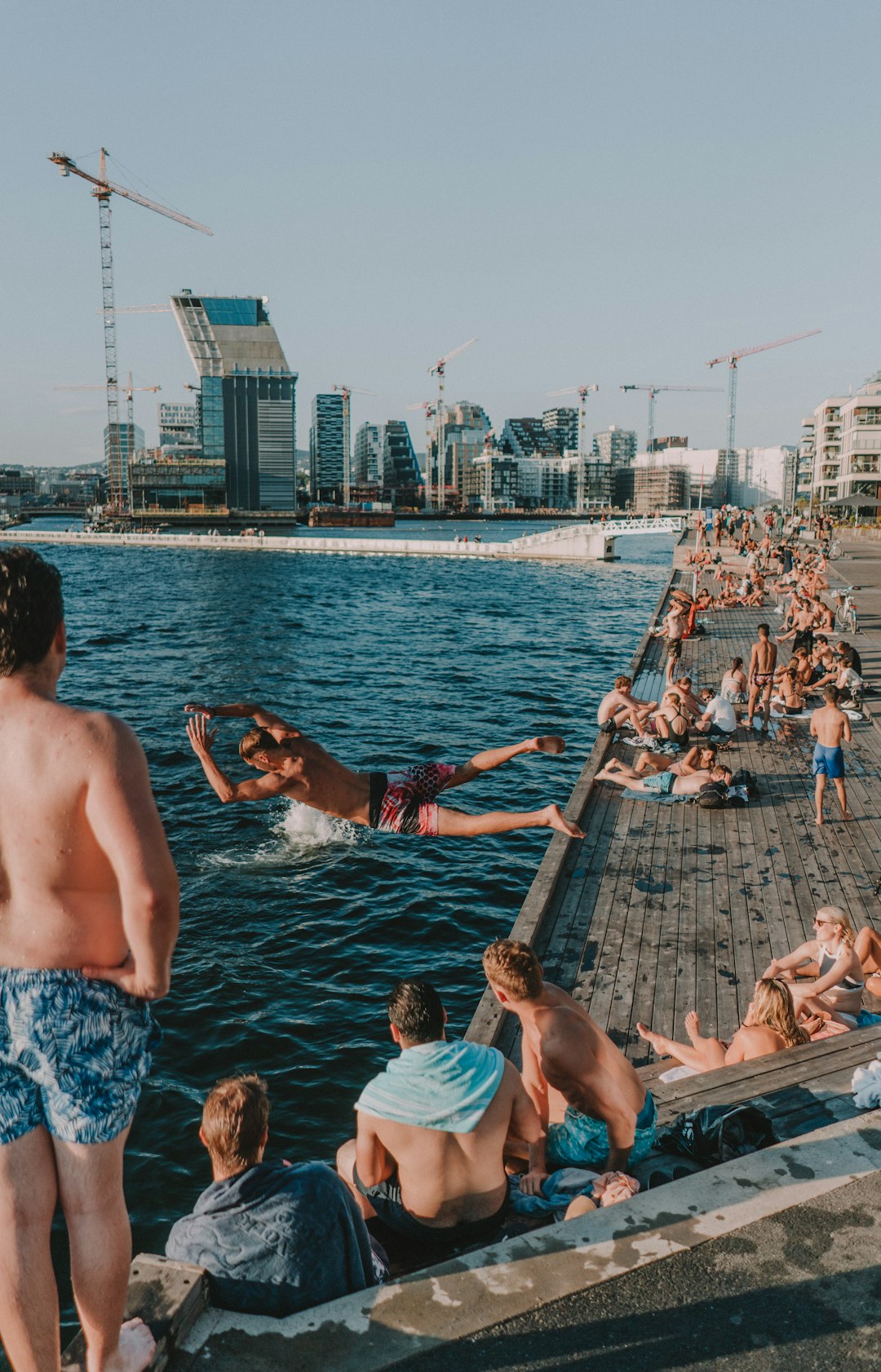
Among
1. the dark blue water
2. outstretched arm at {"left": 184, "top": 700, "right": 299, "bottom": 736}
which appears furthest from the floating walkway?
outstretched arm at {"left": 184, "top": 700, "right": 299, "bottom": 736}

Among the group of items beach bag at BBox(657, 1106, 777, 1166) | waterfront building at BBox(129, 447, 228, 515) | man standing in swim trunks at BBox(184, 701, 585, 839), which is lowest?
beach bag at BBox(657, 1106, 777, 1166)

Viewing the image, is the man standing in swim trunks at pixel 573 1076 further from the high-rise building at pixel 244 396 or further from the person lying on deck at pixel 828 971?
the high-rise building at pixel 244 396

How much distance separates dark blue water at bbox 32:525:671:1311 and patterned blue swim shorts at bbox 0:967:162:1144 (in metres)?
5.11

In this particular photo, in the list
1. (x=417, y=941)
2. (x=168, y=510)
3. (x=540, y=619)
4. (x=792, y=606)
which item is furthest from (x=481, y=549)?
(x=168, y=510)

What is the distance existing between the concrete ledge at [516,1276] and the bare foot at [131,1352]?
17 centimetres

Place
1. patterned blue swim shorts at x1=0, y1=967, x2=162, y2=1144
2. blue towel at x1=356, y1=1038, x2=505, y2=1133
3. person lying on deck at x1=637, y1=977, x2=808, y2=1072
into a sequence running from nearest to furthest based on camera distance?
patterned blue swim shorts at x1=0, y1=967, x2=162, y2=1144, blue towel at x1=356, y1=1038, x2=505, y2=1133, person lying on deck at x1=637, y1=977, x2=808, y2=1072

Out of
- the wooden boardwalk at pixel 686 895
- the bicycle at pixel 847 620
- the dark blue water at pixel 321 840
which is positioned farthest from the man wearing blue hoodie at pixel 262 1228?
the bicycle at pixel 847 620

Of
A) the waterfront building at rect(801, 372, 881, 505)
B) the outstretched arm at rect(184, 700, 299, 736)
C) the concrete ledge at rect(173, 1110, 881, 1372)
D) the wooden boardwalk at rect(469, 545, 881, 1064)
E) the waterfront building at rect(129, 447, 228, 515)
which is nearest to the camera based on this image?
the concrete ledge at rect(173, 1110, 881, 1372)

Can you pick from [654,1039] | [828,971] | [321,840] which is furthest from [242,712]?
[321,840]

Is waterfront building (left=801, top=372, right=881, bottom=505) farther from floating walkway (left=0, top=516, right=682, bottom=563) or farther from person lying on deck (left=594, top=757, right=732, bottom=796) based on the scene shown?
person lying on deck (left=594, top=757, right=732, bottom=796)

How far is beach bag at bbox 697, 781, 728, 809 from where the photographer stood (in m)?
12.3

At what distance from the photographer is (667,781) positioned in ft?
42.6

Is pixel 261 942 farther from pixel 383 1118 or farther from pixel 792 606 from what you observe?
pixel 792 606

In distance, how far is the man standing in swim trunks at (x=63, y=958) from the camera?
238 centimetres
